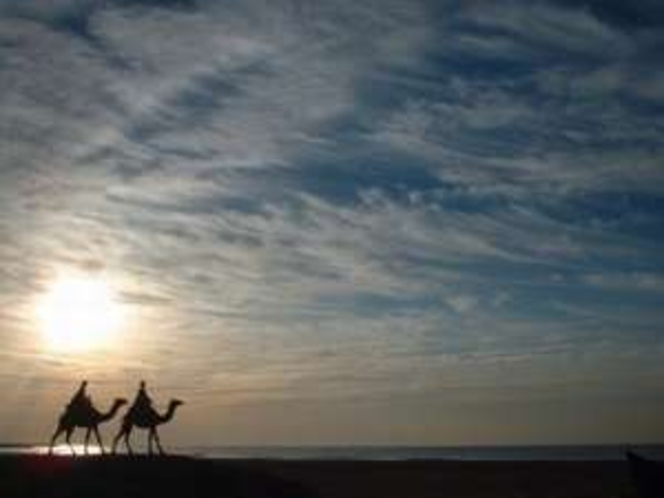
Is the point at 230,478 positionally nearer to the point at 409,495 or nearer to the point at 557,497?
the point at 409,495

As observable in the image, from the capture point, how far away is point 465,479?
5609 centimetres

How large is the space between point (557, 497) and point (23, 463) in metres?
22.5

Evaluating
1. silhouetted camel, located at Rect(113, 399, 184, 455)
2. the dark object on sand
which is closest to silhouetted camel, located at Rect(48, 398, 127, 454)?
silhouetted camel, located at Rect(113, 399, 184, 455)

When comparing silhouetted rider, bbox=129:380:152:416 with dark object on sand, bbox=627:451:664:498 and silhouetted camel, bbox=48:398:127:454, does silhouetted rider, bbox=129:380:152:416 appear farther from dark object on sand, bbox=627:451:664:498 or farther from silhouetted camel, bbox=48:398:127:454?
dark object on sand, bbox=627:451:664:498

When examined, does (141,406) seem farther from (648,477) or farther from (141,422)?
(648,477)

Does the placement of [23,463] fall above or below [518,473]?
below

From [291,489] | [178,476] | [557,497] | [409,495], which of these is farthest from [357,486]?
[178,476]

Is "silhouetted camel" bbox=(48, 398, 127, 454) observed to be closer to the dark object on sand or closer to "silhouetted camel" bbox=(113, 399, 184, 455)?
"silhouetted camel" bbox=(113, 399, 184, 455)

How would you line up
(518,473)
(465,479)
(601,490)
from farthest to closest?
(518,473) → (465,479) → (601,490)

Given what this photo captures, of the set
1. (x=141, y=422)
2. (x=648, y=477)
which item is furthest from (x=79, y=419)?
(x=648, y=477)

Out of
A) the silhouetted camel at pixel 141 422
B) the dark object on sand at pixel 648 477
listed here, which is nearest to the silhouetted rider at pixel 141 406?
the silhouetted camel at pixel 141 422

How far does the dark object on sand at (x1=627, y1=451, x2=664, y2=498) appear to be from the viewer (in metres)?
32.9

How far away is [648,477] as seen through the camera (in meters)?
33.1

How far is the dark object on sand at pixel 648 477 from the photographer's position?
108 ft
